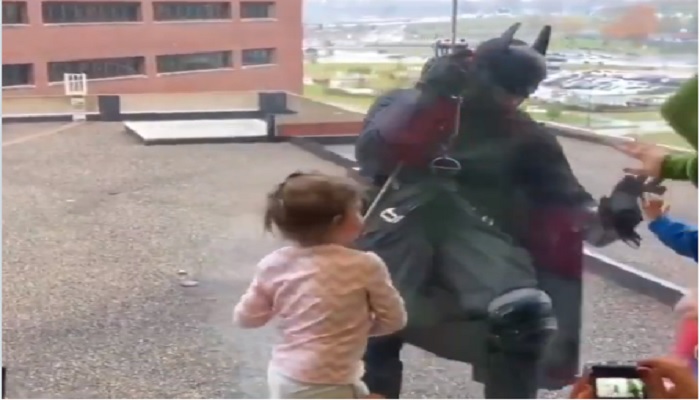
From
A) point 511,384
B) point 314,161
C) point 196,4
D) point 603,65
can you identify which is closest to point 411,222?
point 314,161

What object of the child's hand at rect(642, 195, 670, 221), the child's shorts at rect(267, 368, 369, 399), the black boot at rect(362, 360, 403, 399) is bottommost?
the black boot at rect(362, 360, 403, 399)

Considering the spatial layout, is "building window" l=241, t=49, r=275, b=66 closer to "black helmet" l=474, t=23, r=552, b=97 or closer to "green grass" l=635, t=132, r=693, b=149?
"black helmet" l=474, t=23, r=552, b=97

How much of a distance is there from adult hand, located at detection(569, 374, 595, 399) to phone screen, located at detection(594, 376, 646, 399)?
1 centimetres

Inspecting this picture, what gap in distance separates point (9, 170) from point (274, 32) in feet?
1.85

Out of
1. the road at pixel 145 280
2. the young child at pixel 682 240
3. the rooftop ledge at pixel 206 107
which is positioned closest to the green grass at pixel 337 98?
the rooftop ledge at pixel 206 107

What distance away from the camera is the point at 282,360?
1450mm

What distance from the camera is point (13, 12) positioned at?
1.65 meters

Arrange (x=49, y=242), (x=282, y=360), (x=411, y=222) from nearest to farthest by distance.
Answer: (x=282, y=360) < (x=411, y=222) < (x=49, y=242)

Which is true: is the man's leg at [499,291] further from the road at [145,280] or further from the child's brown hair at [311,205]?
the child's brown hair at [311,205]

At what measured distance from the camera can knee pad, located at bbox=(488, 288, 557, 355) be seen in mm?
1593

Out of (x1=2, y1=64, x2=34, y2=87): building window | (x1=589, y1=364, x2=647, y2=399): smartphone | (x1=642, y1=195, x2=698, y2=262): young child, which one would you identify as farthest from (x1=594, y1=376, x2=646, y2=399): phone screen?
(x1=2, y1=64, x2=34, y2=87): building window

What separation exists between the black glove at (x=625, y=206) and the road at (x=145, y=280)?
Result: 115 millimetres

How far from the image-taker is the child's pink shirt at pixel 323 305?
141 centimetres

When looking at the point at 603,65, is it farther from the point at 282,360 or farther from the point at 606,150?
the point at 282,360
